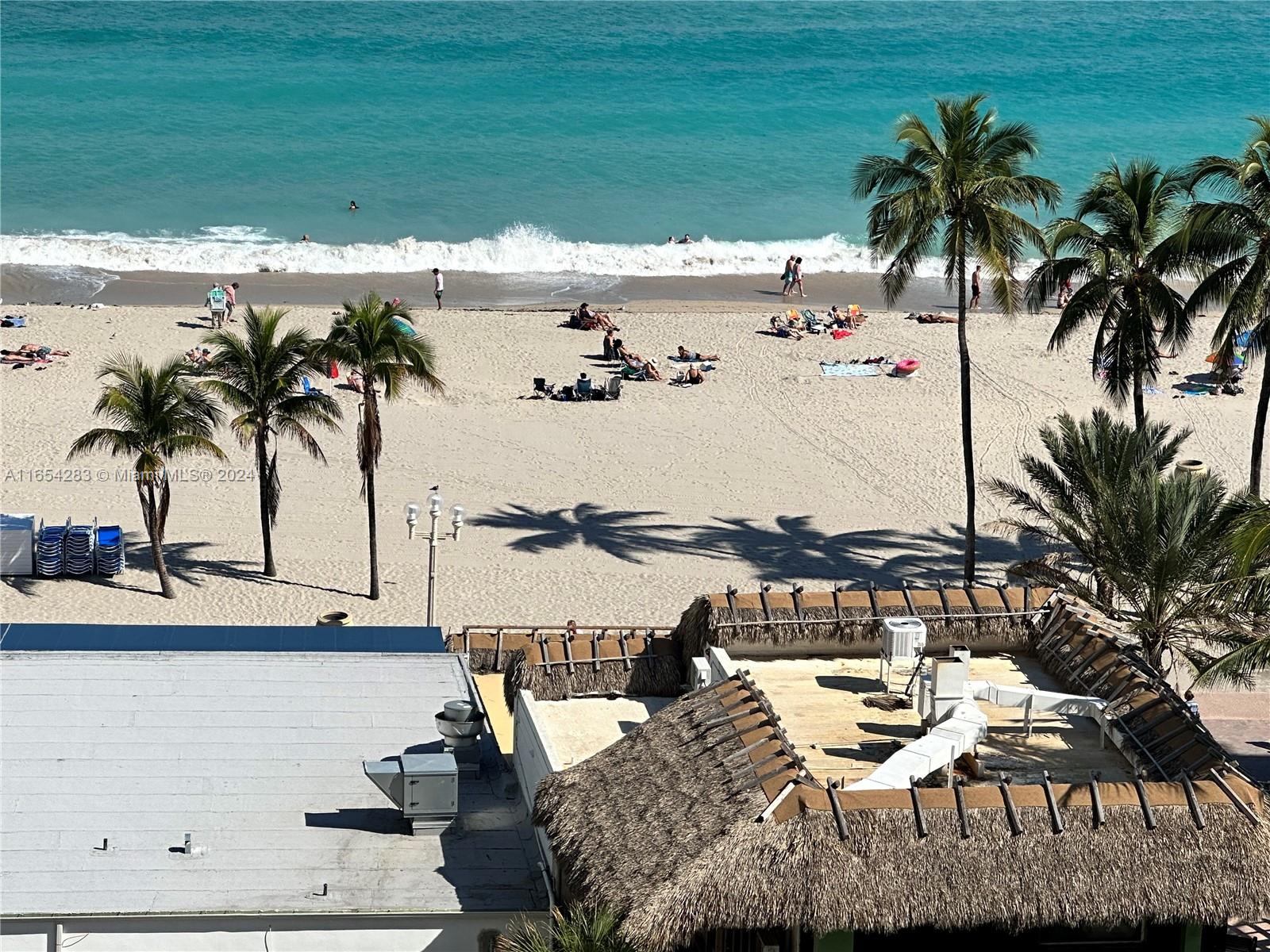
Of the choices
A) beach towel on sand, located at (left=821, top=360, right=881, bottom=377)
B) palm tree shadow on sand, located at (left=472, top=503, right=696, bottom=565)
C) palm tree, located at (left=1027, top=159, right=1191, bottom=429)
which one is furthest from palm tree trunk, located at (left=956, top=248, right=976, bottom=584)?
beach towel on sand, located at (left=821, top=360, right=881, bottom=377)

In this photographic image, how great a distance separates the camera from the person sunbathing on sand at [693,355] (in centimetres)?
3978

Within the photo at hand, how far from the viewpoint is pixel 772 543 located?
2992 centimetres

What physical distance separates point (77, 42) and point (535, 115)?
1129 inches

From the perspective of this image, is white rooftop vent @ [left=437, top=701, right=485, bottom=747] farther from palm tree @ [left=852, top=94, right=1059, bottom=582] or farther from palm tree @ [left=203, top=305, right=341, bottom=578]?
palm tree @ [left=852, top=94, right=1059, bottom=582]

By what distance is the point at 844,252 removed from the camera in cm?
5847

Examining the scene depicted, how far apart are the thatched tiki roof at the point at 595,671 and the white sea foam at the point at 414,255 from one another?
3705cm

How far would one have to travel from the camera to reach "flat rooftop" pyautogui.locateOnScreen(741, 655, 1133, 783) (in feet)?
46.6

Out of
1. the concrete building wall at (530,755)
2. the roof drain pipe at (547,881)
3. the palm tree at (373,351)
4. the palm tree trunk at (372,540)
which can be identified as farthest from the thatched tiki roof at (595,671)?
the palm tree trunk at (372,540)

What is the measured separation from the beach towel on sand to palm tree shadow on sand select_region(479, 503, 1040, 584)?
8763mm

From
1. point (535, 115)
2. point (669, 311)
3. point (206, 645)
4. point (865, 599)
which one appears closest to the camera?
point (865, 599)

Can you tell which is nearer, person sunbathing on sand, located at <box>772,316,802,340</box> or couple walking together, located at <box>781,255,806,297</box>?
person sunbathing on sand, located at <box>772,316,802,340</box>

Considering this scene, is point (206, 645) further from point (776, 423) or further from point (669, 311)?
point (669, 311)

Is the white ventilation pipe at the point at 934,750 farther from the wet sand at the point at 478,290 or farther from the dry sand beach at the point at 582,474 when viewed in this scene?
the wet sand at the point at 478,290

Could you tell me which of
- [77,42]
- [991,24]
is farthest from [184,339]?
[991,24]
